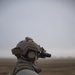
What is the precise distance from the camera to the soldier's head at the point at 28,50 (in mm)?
1835

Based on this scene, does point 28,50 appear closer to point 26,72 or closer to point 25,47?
point 25,47

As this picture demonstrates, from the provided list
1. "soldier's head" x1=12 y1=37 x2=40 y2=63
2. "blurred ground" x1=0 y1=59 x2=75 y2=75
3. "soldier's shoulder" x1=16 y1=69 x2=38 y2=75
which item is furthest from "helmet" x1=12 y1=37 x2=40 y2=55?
"blurred ground" x1=0 y1=59 x2=75 y2=75

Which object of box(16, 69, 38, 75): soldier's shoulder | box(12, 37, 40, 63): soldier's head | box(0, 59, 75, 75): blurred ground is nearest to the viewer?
box(16, 69, 38, 75): soldier's shoulder

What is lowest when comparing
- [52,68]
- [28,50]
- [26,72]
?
[26,72]

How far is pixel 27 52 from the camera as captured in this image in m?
1.85

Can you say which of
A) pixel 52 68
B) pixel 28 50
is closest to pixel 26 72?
pixel 28 50

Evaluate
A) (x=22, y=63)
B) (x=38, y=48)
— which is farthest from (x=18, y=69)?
(x=38, y=48)

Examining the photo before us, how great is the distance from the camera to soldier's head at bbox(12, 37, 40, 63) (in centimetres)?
183

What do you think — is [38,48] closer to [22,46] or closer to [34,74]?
[22,46]

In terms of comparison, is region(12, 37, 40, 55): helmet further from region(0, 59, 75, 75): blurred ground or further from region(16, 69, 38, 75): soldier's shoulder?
region(0, 59, 75, 75): blurred ground

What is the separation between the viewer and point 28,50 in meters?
1.84

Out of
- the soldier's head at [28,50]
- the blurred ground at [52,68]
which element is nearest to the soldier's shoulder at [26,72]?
the soldier's head at [28,50]

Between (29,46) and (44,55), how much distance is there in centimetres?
18

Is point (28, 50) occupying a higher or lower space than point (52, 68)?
lower
